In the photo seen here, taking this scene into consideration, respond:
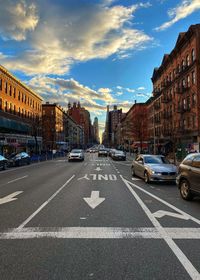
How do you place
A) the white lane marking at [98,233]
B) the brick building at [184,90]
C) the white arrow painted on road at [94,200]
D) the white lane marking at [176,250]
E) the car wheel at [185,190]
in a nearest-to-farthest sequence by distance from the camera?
1. the white lane marking at [176,250]
2. the white lane marking at [98,233]
3. the white arrow painted on road at [94,200]
4. the car wheel at [185,190]
5. the brick building at [184,90]

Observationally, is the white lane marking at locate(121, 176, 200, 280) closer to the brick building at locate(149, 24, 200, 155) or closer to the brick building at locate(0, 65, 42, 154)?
the brick building at locate(149, 24, 200, 155)

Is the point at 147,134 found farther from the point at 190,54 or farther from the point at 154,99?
the point at 190,54

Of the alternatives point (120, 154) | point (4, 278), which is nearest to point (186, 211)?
point (4, 278)

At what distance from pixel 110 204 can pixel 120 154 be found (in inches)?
1336

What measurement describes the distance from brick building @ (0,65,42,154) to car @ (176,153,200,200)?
108 feet

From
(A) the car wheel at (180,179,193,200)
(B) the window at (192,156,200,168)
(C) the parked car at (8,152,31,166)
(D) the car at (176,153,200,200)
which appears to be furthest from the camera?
(C) the parked car at (8,152,31,166)

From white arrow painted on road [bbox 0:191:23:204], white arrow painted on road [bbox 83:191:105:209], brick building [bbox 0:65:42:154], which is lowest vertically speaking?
white arrow painted on road [bbox 0:191:23:204]

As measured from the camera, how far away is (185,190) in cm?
1017

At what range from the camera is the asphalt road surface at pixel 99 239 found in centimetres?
421

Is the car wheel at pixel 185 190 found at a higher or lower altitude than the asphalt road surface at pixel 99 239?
higher

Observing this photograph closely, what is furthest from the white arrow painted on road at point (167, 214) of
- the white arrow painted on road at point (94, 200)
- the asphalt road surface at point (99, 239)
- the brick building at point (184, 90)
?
the brick building at point (184, 90)

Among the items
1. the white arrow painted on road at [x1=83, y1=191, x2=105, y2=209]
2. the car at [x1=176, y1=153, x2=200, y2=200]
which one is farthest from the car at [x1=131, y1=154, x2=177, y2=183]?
the white arrow painted on road at [x1=83, y1=191, x2=105, y2=209]

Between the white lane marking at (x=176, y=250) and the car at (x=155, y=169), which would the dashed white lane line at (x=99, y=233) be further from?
the car at (x=155, y=169)

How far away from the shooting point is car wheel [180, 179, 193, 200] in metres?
9.89
